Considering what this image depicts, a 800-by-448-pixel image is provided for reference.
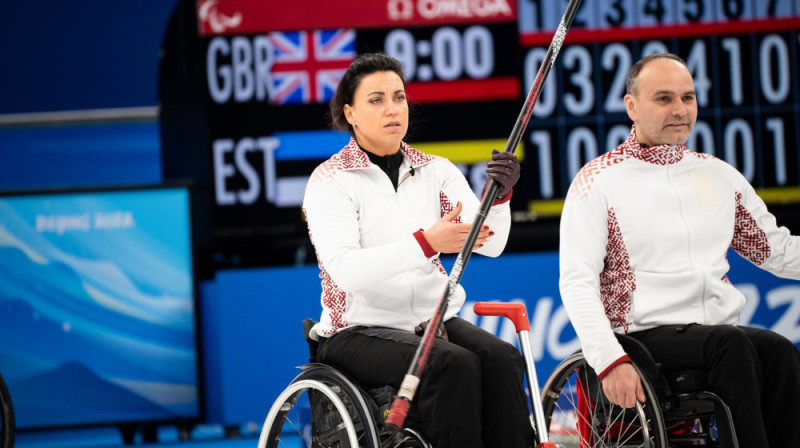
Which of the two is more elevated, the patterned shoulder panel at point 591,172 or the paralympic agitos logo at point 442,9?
the paralympic agitos logo at point 442,9

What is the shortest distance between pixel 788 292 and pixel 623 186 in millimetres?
2663

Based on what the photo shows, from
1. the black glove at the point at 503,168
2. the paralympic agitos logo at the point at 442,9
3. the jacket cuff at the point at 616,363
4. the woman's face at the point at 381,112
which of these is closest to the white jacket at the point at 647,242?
the jacket cuff at the point at 616,363

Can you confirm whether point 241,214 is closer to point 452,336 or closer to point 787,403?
point 452,336

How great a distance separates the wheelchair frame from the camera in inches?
117

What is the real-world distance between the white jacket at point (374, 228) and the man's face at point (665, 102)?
0.53 m

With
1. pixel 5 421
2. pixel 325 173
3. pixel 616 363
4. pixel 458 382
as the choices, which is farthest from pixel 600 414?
pixel 5 421

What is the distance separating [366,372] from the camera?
3.12 meters

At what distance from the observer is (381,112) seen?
3395mm

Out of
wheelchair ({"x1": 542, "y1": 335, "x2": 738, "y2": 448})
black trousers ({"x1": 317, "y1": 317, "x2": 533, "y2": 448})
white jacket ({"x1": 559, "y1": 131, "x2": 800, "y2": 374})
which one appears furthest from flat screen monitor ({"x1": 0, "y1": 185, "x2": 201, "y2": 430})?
white jacket ({"x1": 559, "y1": 131, "x2": 800, "y2": 374})

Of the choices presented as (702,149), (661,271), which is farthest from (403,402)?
(702,149)

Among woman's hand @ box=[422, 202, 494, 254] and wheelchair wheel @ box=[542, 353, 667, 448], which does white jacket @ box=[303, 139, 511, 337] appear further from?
wheelchair wheel @ box=[542, 353, 667, 448]

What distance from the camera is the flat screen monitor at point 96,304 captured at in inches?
220

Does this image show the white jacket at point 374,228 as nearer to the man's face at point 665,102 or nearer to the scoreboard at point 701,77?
the man's face at point 665,102

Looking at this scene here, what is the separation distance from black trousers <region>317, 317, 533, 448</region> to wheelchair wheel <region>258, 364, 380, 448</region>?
0.29 feet
